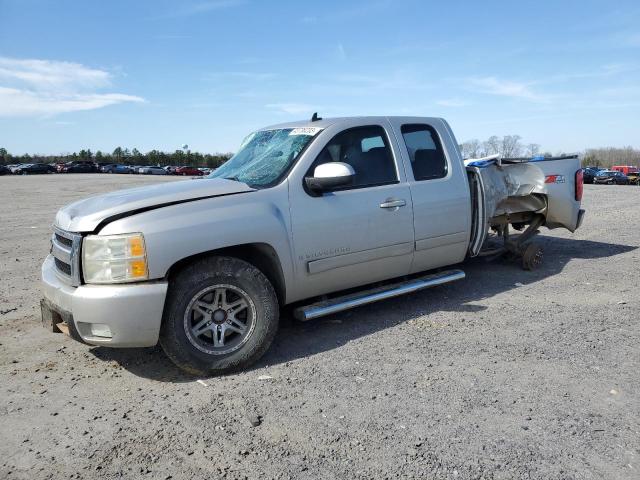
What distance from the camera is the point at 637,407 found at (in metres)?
3.39

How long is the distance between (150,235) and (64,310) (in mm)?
855

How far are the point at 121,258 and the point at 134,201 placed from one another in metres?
0.50

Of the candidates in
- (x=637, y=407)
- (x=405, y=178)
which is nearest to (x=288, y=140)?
(x=405, y=178)

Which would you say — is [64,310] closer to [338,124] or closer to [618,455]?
[338,124]

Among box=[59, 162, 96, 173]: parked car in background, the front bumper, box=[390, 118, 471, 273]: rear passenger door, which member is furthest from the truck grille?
box=[59, 162, 96, 173]: parked car in background

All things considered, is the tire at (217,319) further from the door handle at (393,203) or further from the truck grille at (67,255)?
the door handle at (393,203)

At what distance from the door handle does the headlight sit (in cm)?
219

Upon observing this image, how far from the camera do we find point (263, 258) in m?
4.41

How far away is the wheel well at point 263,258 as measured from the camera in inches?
167

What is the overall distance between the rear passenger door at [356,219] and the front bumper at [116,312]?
4.02 ft

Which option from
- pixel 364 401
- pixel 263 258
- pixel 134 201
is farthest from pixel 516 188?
pixel 134 201

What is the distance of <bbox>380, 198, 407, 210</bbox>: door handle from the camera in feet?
16.1

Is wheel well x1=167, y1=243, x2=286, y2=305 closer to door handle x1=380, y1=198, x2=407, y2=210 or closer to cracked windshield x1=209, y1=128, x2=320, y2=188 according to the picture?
cracked windshield x1=209, y1=128, x2=320, y2=188

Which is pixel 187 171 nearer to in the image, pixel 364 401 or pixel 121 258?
pixel 121 258
